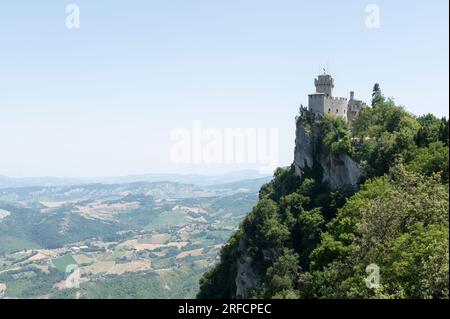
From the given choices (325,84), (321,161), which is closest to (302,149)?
(321,161)

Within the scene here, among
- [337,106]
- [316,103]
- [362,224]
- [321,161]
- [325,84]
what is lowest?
[362,224]

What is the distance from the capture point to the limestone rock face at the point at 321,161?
204ft

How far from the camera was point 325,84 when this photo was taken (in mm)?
80375

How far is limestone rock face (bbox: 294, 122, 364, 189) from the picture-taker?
6216 centimetres

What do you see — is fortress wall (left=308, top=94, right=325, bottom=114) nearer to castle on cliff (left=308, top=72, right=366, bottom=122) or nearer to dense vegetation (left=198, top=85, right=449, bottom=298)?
castle on cliff (left=308, top=72, right=366, bottom=122)

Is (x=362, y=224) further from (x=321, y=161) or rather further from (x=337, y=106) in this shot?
(x=337, y=106)

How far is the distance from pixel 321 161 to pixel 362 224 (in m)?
35.3

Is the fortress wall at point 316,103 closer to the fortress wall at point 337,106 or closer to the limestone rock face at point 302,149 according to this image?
the fortress wall at point 337,106

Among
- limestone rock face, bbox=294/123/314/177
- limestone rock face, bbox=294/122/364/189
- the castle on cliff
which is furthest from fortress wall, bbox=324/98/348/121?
limestone rock face, bbox=294/123/314/177

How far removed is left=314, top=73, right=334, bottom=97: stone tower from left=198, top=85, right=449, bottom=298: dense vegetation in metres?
5.94
